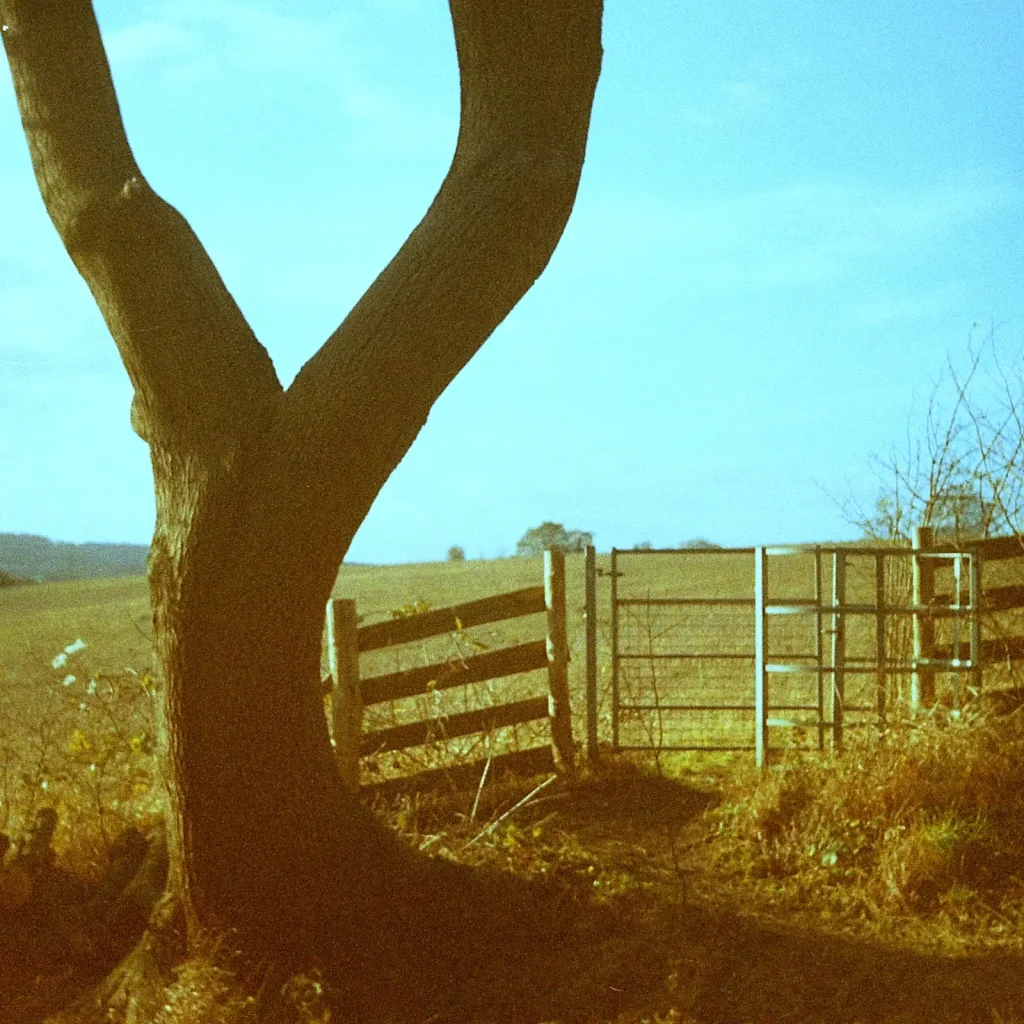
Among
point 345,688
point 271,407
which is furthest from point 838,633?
point 271,407

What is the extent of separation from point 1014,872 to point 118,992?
14.3ft

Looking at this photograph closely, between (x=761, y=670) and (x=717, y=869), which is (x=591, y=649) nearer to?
(x=761, y=670)

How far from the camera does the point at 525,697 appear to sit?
884 cm

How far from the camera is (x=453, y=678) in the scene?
8148 mm

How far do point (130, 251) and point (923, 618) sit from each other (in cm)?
694

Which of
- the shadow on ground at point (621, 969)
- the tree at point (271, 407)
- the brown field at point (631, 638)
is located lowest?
the shadow on ground at point (621, 969)

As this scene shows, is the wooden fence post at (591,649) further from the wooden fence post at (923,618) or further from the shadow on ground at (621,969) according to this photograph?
the shadow on ground at (621,969)

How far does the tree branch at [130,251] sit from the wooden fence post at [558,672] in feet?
13.7

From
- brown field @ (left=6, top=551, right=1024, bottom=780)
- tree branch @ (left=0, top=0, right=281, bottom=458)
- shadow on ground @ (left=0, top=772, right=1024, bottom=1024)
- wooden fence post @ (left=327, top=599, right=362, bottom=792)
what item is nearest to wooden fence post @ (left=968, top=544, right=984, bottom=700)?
brown field @ (left=6, top=551, right=1024, bottom=780)

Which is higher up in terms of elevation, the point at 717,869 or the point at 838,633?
the point at 838,633

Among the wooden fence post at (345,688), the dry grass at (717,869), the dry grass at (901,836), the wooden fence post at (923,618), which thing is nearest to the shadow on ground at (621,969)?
the dry grass at (717,869)

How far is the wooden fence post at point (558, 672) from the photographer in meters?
8.56

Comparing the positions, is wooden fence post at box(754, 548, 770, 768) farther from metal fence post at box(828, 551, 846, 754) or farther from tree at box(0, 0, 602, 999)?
tree at box(0, 0, 602, 999)

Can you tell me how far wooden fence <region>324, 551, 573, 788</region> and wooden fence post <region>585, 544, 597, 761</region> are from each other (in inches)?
11.2
